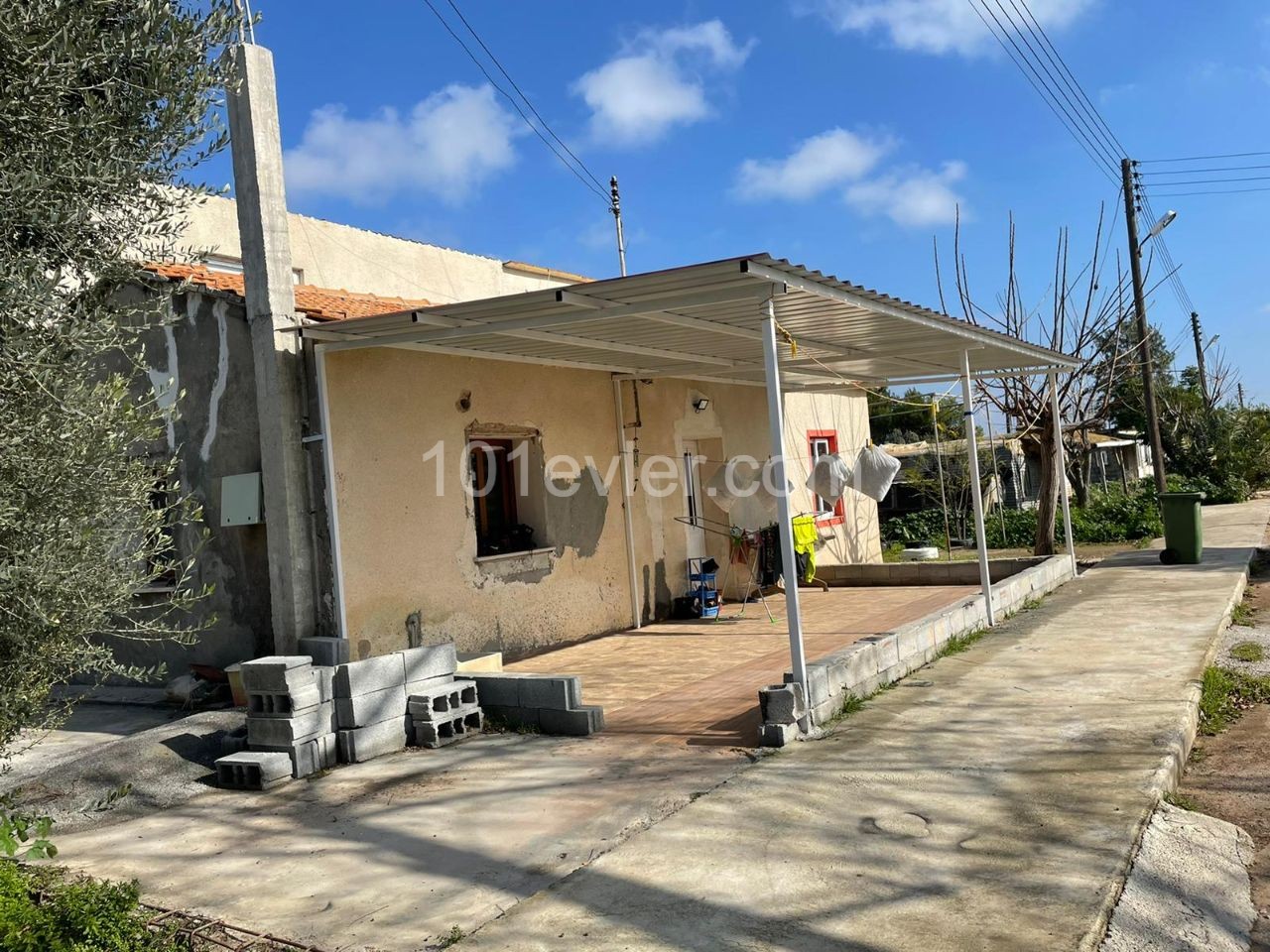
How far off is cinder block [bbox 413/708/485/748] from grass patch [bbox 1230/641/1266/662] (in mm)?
6383

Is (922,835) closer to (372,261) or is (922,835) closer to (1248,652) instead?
(1248,652)

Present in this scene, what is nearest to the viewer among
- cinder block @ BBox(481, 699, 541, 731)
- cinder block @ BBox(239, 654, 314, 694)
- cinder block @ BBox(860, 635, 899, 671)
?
cinder block @ BBox(239, 654, 314, 694)

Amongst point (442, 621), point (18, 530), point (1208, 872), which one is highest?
point (18, 530)

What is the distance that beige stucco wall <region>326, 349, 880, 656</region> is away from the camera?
8070 millimetres

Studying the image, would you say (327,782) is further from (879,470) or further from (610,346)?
(879,470)

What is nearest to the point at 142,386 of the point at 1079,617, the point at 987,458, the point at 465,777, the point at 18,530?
the point at 465,777

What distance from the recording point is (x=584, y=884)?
431 cm

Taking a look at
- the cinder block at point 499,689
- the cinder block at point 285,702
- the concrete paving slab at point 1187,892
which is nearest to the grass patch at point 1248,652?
the concrete paving slab at point 1187,892

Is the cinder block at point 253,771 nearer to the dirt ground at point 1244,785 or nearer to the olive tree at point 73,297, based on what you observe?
the olive tree at point 73,297

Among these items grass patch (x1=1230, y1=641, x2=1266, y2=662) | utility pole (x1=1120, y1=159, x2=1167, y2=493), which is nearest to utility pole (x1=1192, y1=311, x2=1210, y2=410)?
utility pole (x1=1120, y1=159, x2=1167, y2=493)

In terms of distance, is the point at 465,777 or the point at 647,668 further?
the point at 647,668

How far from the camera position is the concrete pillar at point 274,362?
761 centimetres

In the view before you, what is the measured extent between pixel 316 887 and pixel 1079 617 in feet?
27.6

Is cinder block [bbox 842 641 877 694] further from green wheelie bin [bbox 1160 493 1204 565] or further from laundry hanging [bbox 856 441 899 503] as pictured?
green wheelie bin [bbox 1160 493 1204 565]
